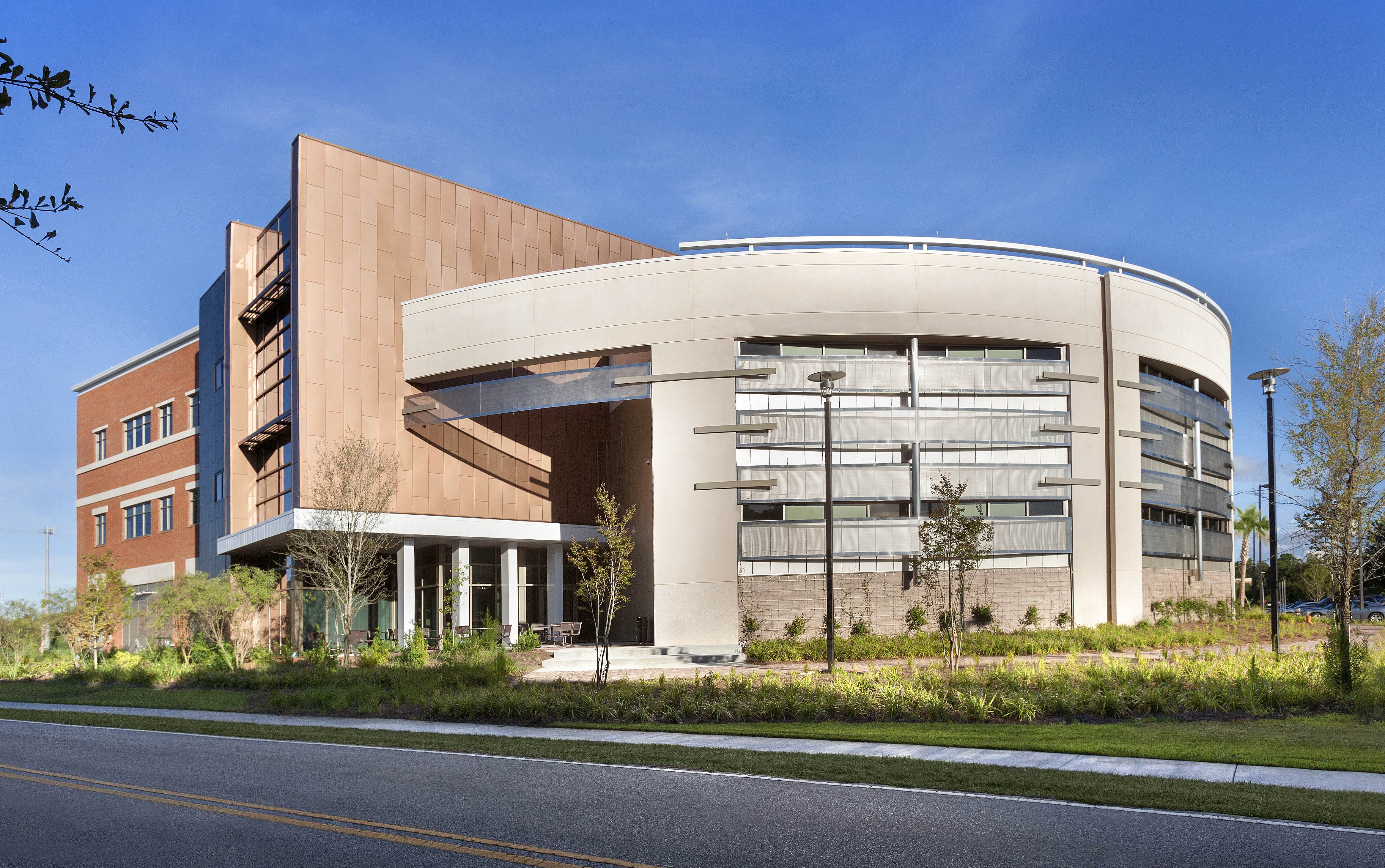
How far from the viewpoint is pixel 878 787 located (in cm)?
992

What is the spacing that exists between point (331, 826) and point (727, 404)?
75.3ft

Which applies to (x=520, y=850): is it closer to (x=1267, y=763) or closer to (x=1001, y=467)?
(x=1267, y=763)

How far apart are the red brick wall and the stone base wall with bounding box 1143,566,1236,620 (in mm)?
39949

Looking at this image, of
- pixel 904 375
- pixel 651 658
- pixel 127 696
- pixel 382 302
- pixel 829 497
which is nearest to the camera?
pixel 829 497

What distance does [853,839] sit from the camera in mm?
7723

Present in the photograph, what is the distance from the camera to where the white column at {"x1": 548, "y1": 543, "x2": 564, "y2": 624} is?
36062 mm

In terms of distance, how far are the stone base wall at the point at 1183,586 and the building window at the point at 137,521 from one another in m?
45.5

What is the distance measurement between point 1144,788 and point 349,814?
7.71 m

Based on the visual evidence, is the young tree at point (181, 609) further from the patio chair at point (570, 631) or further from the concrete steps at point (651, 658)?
the concrete steps at point (651, 658)

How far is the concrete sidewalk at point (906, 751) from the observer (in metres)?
10.1

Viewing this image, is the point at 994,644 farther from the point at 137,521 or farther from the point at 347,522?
the point at 137,521

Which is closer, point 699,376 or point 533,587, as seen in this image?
point 699,376

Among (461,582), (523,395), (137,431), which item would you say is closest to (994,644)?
(523,395)

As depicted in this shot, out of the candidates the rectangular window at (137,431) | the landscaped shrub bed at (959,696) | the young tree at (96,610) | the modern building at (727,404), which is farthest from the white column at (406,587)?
the rectangular window at (137,431)
